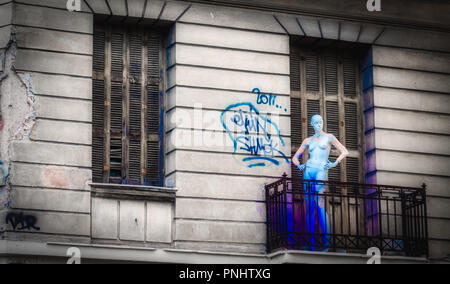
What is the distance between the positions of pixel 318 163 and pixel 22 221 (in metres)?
5.22

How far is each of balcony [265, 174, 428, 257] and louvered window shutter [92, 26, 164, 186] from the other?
224 centimetres

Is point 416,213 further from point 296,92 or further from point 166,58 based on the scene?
point 166,58

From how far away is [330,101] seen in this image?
1853cm

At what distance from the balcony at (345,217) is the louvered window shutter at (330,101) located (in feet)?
1.90

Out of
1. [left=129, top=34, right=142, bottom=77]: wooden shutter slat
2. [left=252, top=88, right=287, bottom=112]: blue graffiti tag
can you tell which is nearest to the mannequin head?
[left=252, top=88, right=287, bottom=112]: blue graffiti tag

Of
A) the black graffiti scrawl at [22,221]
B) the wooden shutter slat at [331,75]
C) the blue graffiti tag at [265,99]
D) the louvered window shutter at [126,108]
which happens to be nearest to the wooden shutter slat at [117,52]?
the louvered window shutter at [126,108]

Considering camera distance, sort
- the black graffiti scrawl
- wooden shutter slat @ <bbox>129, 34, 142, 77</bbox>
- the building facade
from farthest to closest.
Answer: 1. wooden shutter slat @ <bbox>129, 34, 142, 77</bbox>
2. the building facade
3. the black graffiti scrawl

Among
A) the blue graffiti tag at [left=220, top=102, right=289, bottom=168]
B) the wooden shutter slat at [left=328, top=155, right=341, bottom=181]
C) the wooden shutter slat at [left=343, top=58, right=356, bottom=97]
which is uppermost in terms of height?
the wooden shutter slat at [left=343, top=58, right=356, bottom=97]

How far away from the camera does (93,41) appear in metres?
17.3

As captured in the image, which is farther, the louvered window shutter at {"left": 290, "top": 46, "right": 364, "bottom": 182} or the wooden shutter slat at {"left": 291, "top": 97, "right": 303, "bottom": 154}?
the louvered window shutter at {"left": 290, "top": 46, "right": 364, "bottom": 182}

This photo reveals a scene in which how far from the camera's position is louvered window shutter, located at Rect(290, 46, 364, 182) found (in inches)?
718

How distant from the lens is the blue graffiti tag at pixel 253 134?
17250mm

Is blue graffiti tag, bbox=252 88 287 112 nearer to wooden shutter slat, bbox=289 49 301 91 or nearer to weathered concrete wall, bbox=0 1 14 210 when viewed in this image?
wooden shutter slat, bbox=289 49 301 91

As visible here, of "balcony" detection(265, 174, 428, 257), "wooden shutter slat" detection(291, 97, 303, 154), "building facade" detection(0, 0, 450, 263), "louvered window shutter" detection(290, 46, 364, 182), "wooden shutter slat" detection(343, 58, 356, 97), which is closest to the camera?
"building facade" detection(0, 0, 450, 263)
